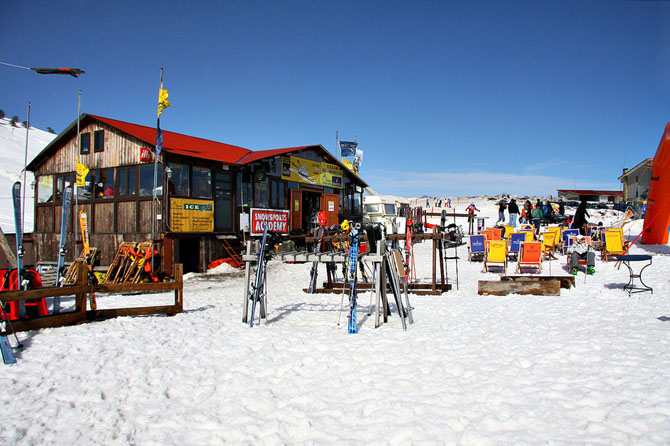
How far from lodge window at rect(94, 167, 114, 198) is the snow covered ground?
38.0ft

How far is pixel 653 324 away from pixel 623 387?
3.07 m

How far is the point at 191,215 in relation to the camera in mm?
15984

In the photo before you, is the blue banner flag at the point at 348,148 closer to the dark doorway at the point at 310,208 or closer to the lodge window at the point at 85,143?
the dark doorway at the point at 310,208

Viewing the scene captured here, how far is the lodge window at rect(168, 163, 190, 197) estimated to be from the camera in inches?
610

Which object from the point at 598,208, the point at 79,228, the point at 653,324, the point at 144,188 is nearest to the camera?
the point at 653,324

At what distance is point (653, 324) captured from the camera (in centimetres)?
648

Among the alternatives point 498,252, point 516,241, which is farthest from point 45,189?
point 516,241

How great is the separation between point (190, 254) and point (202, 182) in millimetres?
2823

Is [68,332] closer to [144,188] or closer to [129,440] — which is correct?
[129,440]

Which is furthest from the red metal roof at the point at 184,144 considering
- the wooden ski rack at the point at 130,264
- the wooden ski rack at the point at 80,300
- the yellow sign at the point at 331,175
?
the wooden ski rack at the point at 80,300

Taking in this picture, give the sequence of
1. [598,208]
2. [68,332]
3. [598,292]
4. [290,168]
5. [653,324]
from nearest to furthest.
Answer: [68,332], [653,324], [598,292], [290,168], [598,208]

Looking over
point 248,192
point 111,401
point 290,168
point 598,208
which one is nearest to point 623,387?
point 111,401

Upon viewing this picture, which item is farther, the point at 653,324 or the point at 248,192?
the point at 248,192

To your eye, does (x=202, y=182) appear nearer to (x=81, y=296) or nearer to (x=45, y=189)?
(x=45, y=189)
